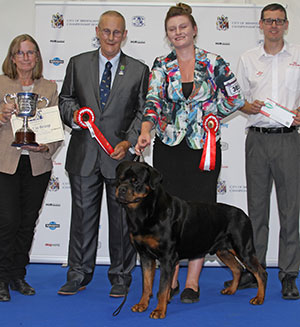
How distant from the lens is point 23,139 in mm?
3254

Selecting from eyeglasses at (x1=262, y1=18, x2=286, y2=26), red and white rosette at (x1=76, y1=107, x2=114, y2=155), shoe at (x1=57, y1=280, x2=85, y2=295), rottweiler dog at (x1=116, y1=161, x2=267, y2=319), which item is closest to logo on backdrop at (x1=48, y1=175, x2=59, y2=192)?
shoe at (x1=57, y1=280, x2=85, y2=295)

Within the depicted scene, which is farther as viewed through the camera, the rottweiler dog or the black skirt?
the black skirt

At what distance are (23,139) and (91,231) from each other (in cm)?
93

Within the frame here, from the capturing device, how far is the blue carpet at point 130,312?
2998 mm

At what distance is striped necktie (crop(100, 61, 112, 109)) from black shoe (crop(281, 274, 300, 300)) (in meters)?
2.03

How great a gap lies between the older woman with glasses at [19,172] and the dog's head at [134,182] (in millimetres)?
808

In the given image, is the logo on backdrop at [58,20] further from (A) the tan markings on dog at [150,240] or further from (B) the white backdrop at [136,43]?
(A) the tan markings on dog at [150,240]

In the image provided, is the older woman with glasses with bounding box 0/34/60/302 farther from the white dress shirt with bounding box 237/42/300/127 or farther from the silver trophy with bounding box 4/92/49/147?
the white dress shirt with bounding box 237/42/300/127

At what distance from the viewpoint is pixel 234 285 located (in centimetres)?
369

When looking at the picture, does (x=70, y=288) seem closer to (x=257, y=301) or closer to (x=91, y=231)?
(x=91, y=231)

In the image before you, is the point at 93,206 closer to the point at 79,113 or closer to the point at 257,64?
the point at 79,113

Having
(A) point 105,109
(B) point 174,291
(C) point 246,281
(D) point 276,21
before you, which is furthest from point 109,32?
(C) point 246,281

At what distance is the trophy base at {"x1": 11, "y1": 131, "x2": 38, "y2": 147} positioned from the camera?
325cm

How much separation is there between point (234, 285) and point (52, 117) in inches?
78.1
